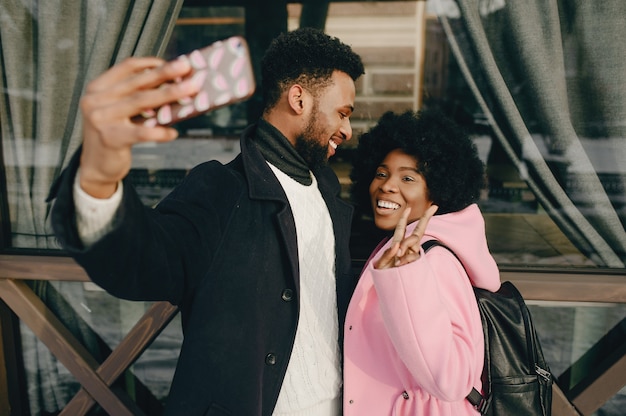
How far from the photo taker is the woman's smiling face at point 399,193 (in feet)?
4.09

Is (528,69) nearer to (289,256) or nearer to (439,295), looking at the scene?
(439,295)

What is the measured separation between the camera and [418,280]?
91cm

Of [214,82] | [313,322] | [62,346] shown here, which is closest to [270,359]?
[313,322]

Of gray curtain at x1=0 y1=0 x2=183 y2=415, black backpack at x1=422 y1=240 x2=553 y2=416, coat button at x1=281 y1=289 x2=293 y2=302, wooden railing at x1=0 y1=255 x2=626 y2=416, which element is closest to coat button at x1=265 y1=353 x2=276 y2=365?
coat button at x1=281 y1=289 x2=293 y2=302

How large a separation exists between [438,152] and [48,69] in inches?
64.5

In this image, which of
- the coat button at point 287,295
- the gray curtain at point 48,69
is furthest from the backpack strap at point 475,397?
the gray curtain at point 48,69

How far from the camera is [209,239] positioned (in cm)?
93

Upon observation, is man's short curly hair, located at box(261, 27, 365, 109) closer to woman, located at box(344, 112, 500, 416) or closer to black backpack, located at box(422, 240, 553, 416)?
woman, located at box(344, 112, 500, 416)

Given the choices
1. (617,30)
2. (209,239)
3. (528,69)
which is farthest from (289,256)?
(617,30)

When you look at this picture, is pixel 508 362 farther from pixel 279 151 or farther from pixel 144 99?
pixel 144 99

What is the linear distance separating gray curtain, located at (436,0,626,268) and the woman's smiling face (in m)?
0.65

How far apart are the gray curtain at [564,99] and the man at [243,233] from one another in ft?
2.42

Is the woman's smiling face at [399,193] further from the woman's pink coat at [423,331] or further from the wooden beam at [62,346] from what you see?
the wooden beam at [62,346]

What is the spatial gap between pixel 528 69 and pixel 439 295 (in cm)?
113
